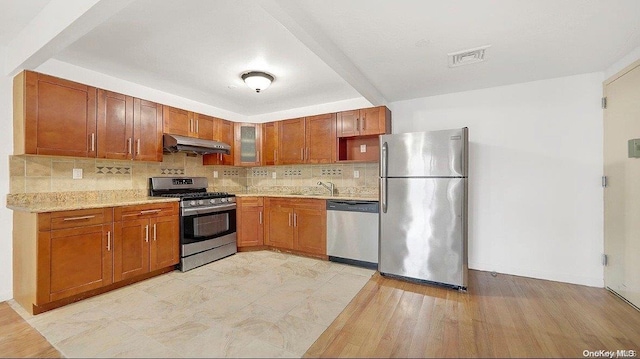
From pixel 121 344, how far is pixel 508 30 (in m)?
3.63

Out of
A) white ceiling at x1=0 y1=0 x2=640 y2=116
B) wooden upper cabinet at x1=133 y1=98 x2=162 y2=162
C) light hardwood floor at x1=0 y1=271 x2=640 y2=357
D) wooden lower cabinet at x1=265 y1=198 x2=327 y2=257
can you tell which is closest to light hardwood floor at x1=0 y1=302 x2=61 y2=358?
light hardwood floor at x1=0 y1=271 x2=640 y2=357

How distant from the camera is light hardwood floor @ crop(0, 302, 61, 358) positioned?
1.67m

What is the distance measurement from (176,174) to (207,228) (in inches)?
40.1

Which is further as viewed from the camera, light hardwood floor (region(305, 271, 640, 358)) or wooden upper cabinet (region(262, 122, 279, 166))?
wooden upper cabinet (region(262, 122, 279, 166))

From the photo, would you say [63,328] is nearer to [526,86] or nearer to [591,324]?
[591,324]

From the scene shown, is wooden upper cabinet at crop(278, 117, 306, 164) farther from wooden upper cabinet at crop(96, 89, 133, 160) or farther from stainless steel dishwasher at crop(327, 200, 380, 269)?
wooden upper cabinet at crop(96, 89, 133, 160)

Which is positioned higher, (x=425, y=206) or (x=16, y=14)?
(x=16, y=14)

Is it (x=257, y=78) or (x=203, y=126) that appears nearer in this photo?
(x=257, y=78)

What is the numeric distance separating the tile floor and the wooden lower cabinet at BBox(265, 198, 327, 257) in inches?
21.7

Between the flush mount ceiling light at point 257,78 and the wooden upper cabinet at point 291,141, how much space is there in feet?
3.83

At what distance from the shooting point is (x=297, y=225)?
3.74 metres

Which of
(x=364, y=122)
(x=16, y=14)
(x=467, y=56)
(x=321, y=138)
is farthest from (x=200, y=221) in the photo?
(x=467, y=56)

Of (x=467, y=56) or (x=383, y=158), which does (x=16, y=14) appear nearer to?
(x=383, y=158)

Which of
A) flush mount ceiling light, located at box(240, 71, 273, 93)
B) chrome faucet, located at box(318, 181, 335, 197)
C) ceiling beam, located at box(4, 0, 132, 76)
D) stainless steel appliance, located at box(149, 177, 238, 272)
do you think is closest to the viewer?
ceiling beam, located at box(4, 0, 132, 76)
